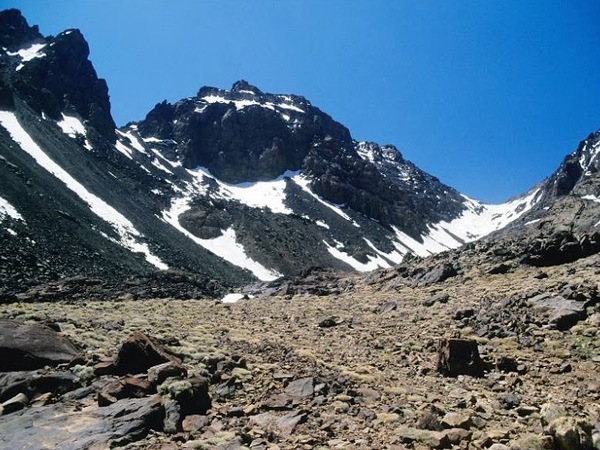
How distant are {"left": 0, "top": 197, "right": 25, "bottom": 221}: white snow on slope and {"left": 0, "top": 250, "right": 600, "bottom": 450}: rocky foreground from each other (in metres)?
34.7

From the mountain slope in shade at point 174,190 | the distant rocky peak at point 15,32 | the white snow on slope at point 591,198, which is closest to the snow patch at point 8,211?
the mountain slope in shade at point 174,190

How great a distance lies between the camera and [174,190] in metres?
124

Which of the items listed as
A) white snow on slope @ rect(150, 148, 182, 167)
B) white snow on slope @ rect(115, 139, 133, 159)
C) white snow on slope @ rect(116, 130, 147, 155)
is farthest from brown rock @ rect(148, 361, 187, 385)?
white snow on slope @ rect(150, 148, 182, 167)

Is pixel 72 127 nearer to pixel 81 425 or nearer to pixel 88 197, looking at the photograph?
pixel 88 197

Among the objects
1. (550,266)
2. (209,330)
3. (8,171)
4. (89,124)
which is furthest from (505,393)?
(89,124)

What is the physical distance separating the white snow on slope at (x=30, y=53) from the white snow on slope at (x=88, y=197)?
56.1 m

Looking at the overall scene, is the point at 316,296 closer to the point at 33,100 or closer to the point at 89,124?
the point at 33,100

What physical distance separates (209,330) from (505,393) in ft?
42.3

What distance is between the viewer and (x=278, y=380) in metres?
12.5

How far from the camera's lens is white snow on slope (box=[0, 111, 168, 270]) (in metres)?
68.4

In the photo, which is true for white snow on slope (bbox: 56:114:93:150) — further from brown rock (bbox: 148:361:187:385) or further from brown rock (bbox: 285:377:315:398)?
brown rock (bbox: 285:377:315:398)

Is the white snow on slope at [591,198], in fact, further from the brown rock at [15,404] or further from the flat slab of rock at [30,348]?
the brown rock at [15,404]

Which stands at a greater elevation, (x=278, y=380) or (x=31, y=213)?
(x=31, y=213)

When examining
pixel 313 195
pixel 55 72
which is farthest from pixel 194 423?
pixel 55 72
